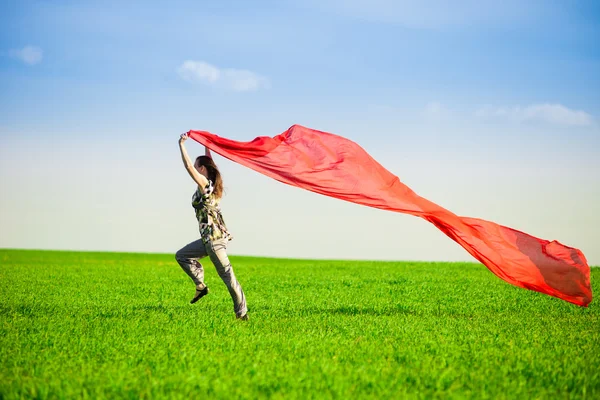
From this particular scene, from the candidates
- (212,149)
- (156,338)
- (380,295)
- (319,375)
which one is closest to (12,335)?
(156,338)

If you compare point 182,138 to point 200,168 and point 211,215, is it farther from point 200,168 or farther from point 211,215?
point 211,215

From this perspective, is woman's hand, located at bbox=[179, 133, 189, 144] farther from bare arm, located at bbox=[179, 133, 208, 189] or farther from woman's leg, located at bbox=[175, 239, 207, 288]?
woman's leg, located at bbox=[175, 239, 207, 288]

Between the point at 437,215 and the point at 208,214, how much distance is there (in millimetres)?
4632

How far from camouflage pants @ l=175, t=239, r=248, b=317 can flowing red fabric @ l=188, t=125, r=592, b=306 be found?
1945mm

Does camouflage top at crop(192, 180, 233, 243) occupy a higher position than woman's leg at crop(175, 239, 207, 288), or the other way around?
camouflage top at crop(192, 180, 233, 243)

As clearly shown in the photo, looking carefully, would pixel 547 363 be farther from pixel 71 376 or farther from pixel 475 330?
pixel 71 376

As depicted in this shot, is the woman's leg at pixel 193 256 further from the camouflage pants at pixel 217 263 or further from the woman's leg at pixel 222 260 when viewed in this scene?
the woman's leg at pixel 222 260

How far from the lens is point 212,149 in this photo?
42.7ft

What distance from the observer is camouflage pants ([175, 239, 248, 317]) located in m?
12.1

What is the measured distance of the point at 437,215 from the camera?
1322cm

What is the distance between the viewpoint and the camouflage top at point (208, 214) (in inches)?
470

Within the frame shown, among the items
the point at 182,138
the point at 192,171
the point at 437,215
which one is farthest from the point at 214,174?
the point at 437,215

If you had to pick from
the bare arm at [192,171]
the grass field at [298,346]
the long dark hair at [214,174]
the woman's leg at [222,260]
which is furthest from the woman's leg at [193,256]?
the bare arm at [192,171]

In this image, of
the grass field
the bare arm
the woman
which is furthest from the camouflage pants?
the bare arm
